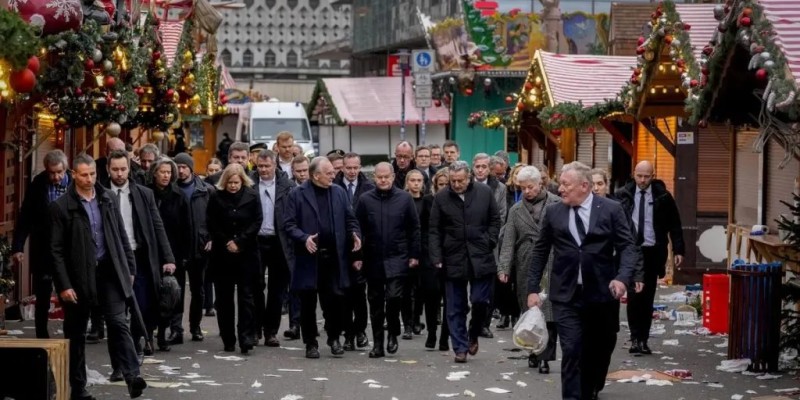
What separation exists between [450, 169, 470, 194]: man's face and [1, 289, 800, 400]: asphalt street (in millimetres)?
1580

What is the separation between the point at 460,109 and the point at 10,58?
52487mm

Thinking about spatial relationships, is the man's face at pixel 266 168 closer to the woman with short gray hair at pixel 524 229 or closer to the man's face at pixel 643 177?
the woman with short gray hair at pixel 524 229

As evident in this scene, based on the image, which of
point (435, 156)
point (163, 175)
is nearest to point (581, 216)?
point (163, 175)

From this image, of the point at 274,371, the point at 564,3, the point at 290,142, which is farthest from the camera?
the point at 564,3

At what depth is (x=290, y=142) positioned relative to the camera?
63.0 ft

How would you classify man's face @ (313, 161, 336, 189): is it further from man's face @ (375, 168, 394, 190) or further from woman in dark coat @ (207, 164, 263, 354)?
woman in dark coat @ (207, 164, 263, 354)

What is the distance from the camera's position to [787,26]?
492 inches

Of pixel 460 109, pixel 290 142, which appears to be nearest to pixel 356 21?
pixel 460 109

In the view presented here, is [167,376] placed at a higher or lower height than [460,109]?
lower

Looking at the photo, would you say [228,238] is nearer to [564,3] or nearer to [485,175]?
[485,175]

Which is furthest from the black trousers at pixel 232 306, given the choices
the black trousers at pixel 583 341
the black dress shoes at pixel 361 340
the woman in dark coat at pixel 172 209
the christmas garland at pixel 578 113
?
the christmas garland at pixel 578 113

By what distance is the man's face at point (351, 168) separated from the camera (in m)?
17.1

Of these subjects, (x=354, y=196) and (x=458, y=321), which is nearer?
(x=458, y=321)

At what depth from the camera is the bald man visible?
15703 mm
